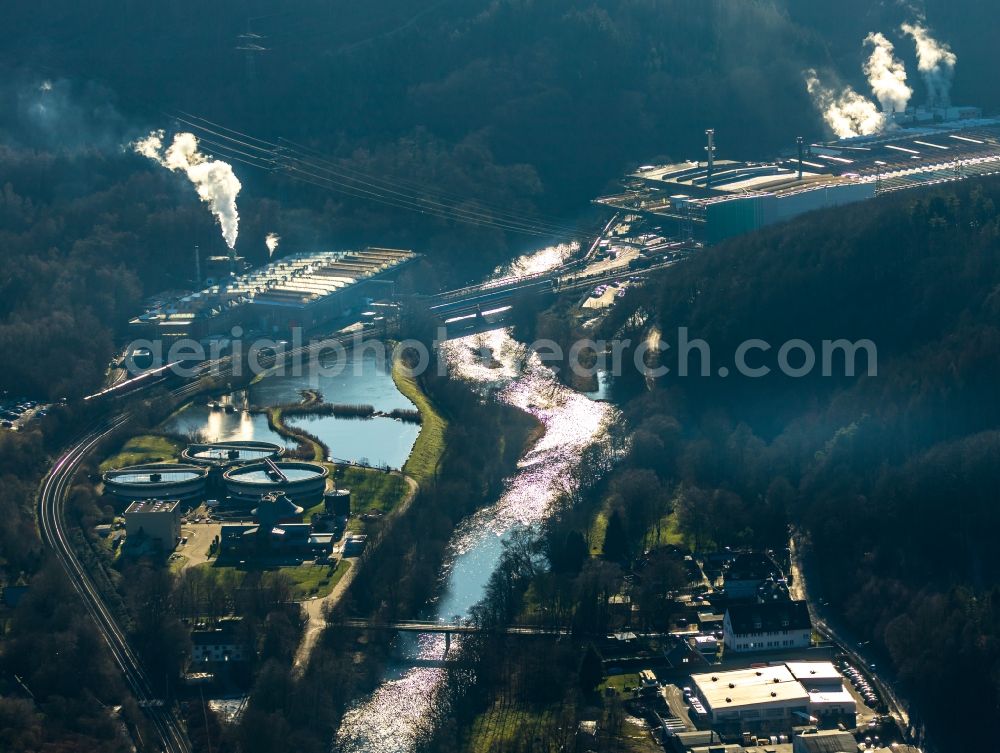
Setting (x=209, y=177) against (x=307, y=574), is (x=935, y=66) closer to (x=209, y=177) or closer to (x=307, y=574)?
(x=209, y=177)

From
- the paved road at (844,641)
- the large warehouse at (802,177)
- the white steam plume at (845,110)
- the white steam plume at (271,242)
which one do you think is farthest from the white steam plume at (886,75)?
the paved road at (844,641)

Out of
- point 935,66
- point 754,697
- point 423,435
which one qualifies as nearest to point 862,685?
point 754,697

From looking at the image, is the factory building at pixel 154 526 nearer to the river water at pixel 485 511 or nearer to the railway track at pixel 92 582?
the railway track at pixel 92 582

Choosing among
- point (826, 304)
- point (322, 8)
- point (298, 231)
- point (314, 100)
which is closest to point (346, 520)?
point (826, 304)

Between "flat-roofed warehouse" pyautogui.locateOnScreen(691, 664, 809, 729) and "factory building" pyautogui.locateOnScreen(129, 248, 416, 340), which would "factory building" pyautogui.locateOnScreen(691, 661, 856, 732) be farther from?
"factory building" pyautogui.locateOnScreen(129, 248, 416, 340)

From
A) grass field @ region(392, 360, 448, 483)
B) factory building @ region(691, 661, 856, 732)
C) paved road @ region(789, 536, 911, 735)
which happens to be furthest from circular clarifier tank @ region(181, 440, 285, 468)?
factory building @ region(691, 661, 856, 732)

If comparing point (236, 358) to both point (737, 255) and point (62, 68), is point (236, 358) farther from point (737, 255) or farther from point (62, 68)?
point (62, 68)
